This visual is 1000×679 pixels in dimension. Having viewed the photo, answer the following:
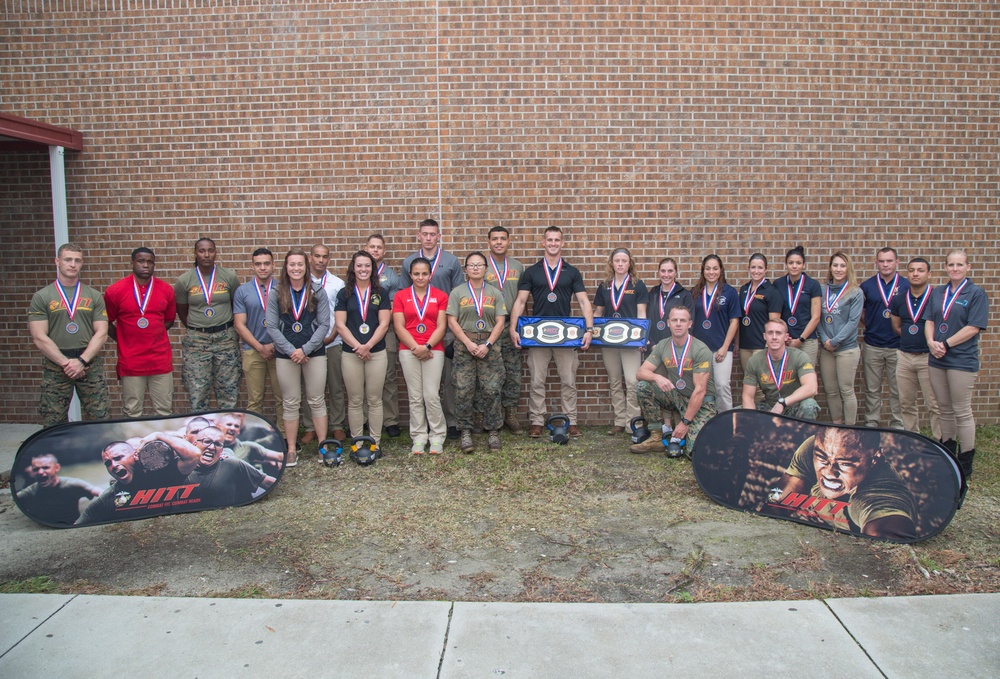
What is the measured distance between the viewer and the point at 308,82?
854 centimetres

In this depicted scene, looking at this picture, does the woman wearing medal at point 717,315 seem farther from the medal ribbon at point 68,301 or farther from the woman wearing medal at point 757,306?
the medal ribbon at point 68,301

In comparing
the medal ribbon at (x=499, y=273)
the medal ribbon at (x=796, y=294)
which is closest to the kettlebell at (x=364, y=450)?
the medal ribbon at (x=499, y=273)

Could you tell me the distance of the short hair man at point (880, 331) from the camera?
7.90 m

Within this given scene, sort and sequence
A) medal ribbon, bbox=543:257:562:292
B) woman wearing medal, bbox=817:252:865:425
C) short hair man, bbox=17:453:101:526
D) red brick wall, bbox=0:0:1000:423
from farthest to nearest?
red brick wall, bbox=0:0:1000:423 → medal ribbon, bbox=543:257:562:292 → woman wearing medal, bbox=817:252:865:425 → short hair man, bbox=17:453:101:526

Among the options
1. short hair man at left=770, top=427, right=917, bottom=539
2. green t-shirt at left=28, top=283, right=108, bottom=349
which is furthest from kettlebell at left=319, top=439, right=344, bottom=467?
short hair man at left=770, top=427, right=917, bottom=539

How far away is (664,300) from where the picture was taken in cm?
807

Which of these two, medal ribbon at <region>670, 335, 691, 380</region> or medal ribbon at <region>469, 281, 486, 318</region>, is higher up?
medal ribbon at <region>469, 281, 486, 318</region>

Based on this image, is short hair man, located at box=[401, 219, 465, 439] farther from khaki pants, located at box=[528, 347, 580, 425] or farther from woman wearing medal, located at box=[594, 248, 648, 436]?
woman wearing medal, located at box=[594, 248, 648, 436]

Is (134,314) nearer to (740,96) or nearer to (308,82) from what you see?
(308,82)

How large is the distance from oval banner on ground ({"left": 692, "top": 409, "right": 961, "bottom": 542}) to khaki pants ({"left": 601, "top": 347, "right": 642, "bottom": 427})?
7.24 ft

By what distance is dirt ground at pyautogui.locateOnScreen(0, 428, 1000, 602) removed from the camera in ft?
15.3

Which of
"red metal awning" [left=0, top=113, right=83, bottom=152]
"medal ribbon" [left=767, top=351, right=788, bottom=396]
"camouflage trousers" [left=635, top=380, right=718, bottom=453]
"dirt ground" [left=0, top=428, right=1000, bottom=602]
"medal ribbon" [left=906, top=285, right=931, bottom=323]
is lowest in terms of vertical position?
"dirt ground" [left=0, top=428, right=1000, bottom=602]

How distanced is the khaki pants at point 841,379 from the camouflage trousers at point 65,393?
292 inches

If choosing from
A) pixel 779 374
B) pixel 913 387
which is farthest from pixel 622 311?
pixel 913 387
